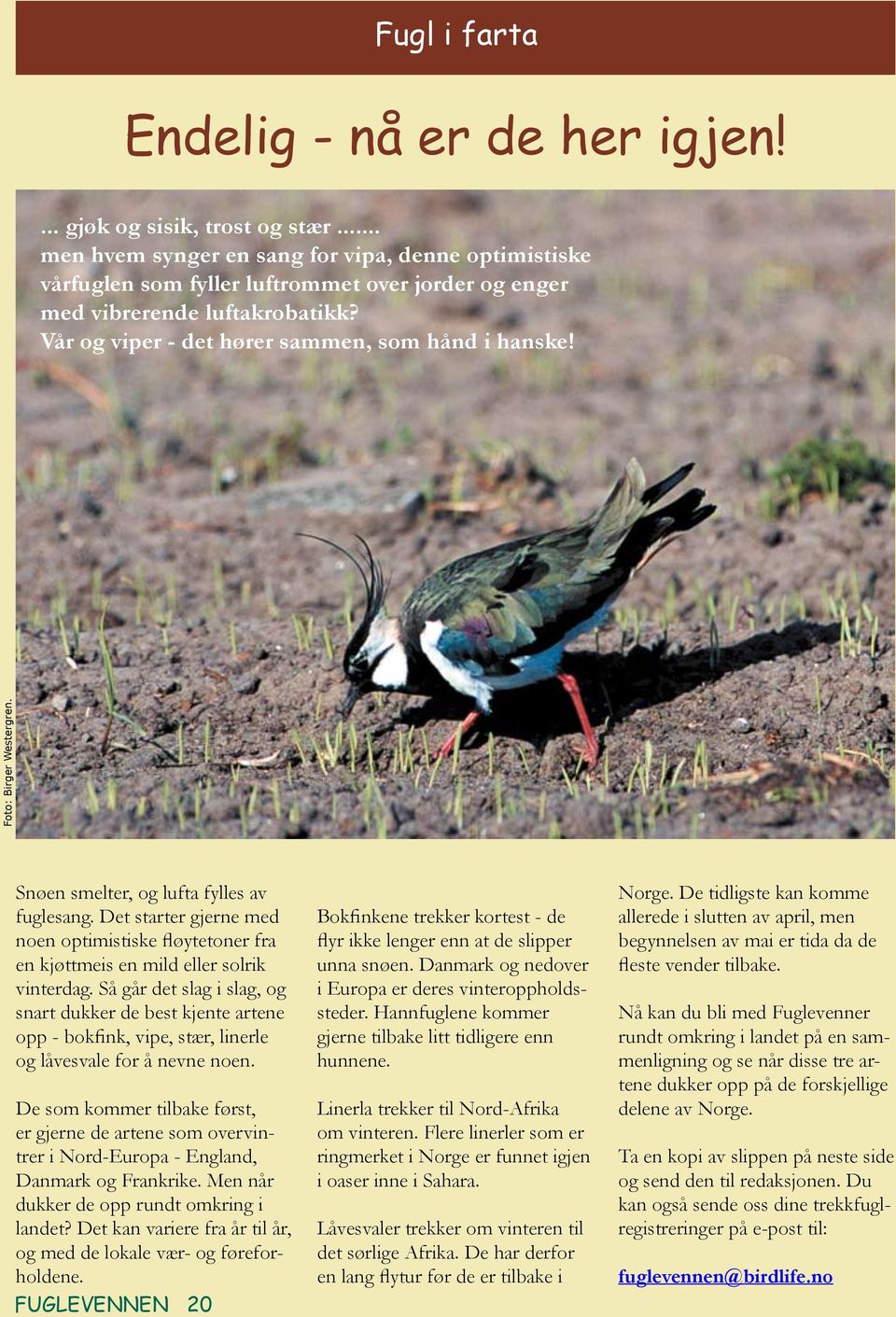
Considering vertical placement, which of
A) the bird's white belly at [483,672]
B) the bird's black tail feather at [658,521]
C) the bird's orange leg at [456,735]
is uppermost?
the bird's black tail feather at [658,521]

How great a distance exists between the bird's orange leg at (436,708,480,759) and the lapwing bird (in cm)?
1

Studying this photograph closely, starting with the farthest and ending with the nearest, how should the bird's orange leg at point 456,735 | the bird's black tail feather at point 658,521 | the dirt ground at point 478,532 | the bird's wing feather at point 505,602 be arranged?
the bird's black tail feather at point 658,521 < the bird's orange leg at point 456,735 < the bird's wing feather at point 505,602 < the dirt ground at point 478,532

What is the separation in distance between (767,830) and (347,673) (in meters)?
1.87

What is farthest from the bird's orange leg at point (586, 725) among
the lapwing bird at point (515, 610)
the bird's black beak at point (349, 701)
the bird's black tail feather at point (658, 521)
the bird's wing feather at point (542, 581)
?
the bird's black beak at point (349, 701)

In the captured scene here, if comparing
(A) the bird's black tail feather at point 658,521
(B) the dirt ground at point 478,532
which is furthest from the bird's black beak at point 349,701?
(A) the bird's black tail feather at point 658,521

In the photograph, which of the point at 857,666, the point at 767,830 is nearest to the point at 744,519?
the point at 857,666

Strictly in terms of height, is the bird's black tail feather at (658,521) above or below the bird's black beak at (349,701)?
above

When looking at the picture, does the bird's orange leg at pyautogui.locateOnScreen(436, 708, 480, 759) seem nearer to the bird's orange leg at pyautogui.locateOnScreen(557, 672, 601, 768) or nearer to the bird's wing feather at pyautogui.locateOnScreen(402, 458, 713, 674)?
the bird's wing feather at pyautogui.locateOnScreen(402, 458, 713, 674)

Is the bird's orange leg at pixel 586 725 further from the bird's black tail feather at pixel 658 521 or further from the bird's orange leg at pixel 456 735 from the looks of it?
the bird's black tail feather at pixel 658 521

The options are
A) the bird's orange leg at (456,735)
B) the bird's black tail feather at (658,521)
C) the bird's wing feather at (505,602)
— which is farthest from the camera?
the bird's black tail feather at (658,521)

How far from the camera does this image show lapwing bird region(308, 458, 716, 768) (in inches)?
263

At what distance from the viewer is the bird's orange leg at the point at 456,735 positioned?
680 centimetres

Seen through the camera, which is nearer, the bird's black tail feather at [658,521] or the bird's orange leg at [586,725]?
the bird's orange leg at [586,725]

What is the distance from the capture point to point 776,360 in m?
11.8
